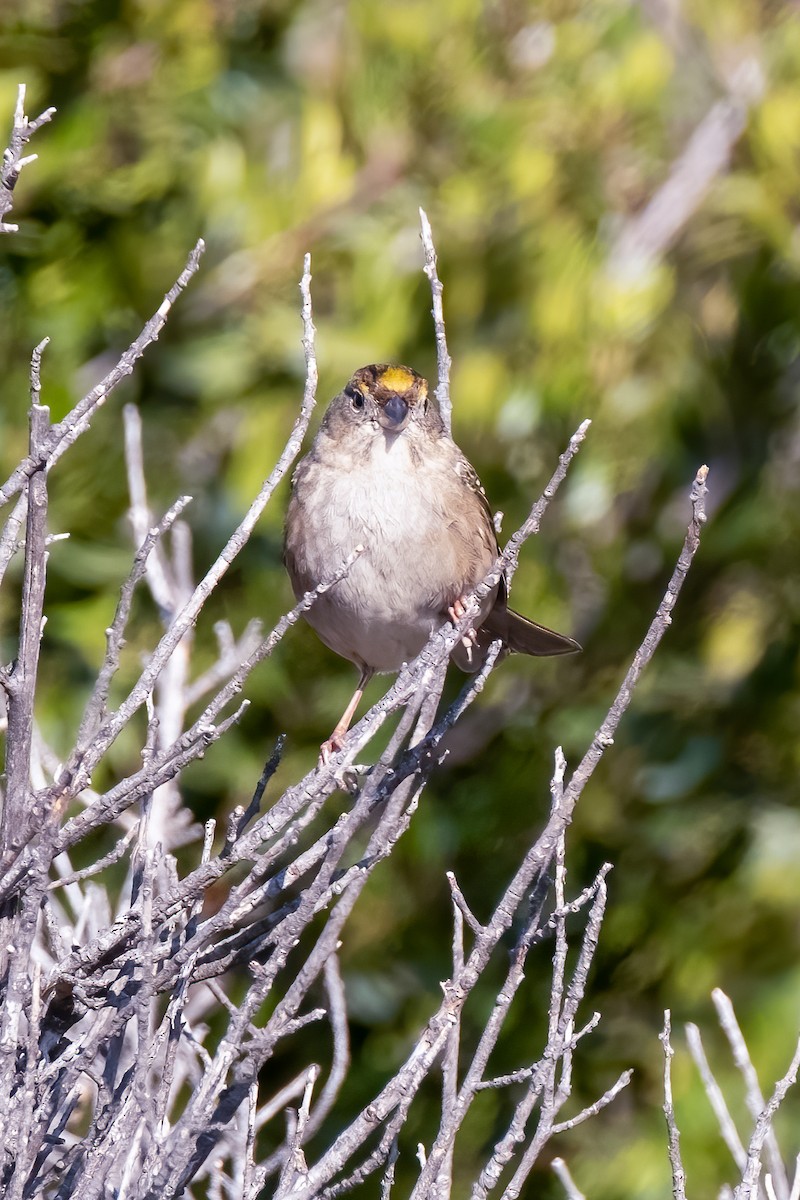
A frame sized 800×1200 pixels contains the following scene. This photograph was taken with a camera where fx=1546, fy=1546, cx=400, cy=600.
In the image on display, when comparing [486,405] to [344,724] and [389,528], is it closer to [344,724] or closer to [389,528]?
[389,528]

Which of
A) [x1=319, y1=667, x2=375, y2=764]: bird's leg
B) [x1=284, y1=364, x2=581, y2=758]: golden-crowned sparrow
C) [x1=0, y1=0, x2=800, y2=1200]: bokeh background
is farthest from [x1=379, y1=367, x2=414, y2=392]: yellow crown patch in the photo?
[x1=319, y1=667, x2=375, y2=764]: bird's leg

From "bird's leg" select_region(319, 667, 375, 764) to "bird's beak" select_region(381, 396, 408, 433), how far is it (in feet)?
2.46

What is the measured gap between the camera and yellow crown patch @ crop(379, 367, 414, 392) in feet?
13.4

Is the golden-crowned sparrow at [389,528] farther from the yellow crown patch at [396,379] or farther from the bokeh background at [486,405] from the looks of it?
the bokeh background at [486,405]

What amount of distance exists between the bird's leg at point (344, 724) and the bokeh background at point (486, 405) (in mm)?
252

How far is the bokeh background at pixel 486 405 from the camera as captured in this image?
4402 millimetres

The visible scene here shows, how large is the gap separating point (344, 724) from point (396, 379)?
0.95 metres

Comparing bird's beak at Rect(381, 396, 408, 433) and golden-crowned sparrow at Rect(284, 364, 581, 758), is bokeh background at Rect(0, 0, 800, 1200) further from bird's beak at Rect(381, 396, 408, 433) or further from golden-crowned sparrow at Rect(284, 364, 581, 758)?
bird's beak at Rect(381, 396, 408, 433)

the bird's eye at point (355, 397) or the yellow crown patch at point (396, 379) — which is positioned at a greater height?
the yellow crown patch at point (396, 379)

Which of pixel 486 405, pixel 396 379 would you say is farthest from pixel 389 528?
pixel 486 405

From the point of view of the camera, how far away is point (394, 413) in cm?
402

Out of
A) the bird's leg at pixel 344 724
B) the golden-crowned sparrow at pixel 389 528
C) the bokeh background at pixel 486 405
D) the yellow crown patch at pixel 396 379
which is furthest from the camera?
the bokeh background at pixel 486 405

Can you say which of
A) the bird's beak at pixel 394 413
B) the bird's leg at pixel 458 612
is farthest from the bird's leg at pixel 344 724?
the bird's beak at pixel 394 413

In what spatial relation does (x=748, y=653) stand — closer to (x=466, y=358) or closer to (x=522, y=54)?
(x=466, y=358)
